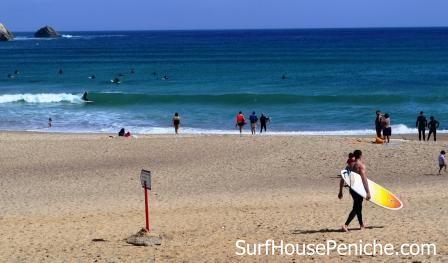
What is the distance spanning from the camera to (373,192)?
1248 centimetres

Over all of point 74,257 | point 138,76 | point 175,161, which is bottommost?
point 74,257

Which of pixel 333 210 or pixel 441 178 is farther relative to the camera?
pixel 441 178

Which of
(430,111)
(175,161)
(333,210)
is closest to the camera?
(333,210)

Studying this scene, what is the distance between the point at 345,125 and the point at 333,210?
20.1 m

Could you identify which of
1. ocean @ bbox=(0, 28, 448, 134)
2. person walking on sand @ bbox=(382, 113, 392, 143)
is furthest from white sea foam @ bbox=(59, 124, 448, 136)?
person walking on sand @ bbox=(382, 113, 392, 143)

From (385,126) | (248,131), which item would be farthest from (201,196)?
(248,131)

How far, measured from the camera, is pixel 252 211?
47.0ft

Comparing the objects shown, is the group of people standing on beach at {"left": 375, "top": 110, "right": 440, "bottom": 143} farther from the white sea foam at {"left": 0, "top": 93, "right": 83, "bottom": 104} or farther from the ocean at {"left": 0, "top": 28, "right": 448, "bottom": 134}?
the white sea foam at {"left": 0, "top": 93, "right": 83, "bottom": 104}

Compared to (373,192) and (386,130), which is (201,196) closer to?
(373,192)

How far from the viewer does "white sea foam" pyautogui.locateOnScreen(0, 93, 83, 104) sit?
141 ft

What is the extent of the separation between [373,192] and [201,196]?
5086 millimetres

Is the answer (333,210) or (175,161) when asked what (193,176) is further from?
(333,210)

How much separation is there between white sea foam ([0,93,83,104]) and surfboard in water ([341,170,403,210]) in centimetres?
3242

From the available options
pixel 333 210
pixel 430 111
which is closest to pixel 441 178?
pixel 333 210
